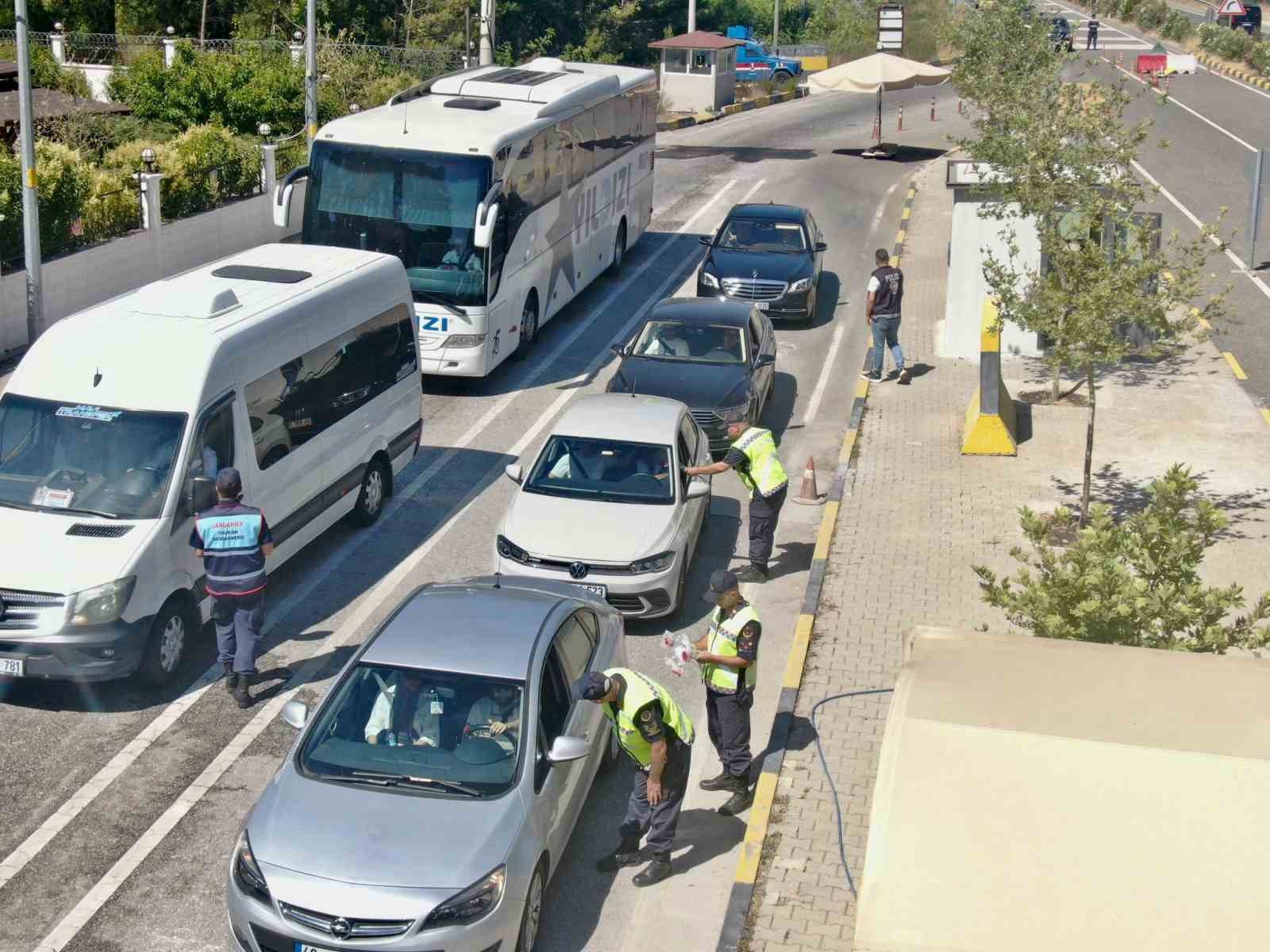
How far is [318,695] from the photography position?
11375 mm

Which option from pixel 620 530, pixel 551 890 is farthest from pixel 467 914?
pixel 620 530

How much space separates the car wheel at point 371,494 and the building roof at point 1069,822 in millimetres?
8679

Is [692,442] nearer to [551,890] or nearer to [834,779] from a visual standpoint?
[834,779]

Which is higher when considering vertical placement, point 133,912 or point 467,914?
point 467,914

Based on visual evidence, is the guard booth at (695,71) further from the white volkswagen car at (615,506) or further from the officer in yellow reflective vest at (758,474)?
the officer in yellow reflective vest at (758,474)

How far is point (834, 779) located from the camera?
33.7 feet

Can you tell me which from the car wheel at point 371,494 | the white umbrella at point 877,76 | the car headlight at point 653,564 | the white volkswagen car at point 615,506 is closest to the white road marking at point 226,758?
the car wheel at point 371,494

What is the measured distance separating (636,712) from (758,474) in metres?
5.00

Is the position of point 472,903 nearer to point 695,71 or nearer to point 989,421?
point 989,421

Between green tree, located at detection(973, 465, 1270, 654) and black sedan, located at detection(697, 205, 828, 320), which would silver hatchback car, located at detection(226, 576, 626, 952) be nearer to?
green tree, located at detection(973, 465, 1270, 654)

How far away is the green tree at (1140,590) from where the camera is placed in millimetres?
8805

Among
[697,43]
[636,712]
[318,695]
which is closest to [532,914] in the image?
[636,712]

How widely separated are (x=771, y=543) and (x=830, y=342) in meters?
8.97

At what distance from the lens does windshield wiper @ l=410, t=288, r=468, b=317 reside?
60.5 ft
